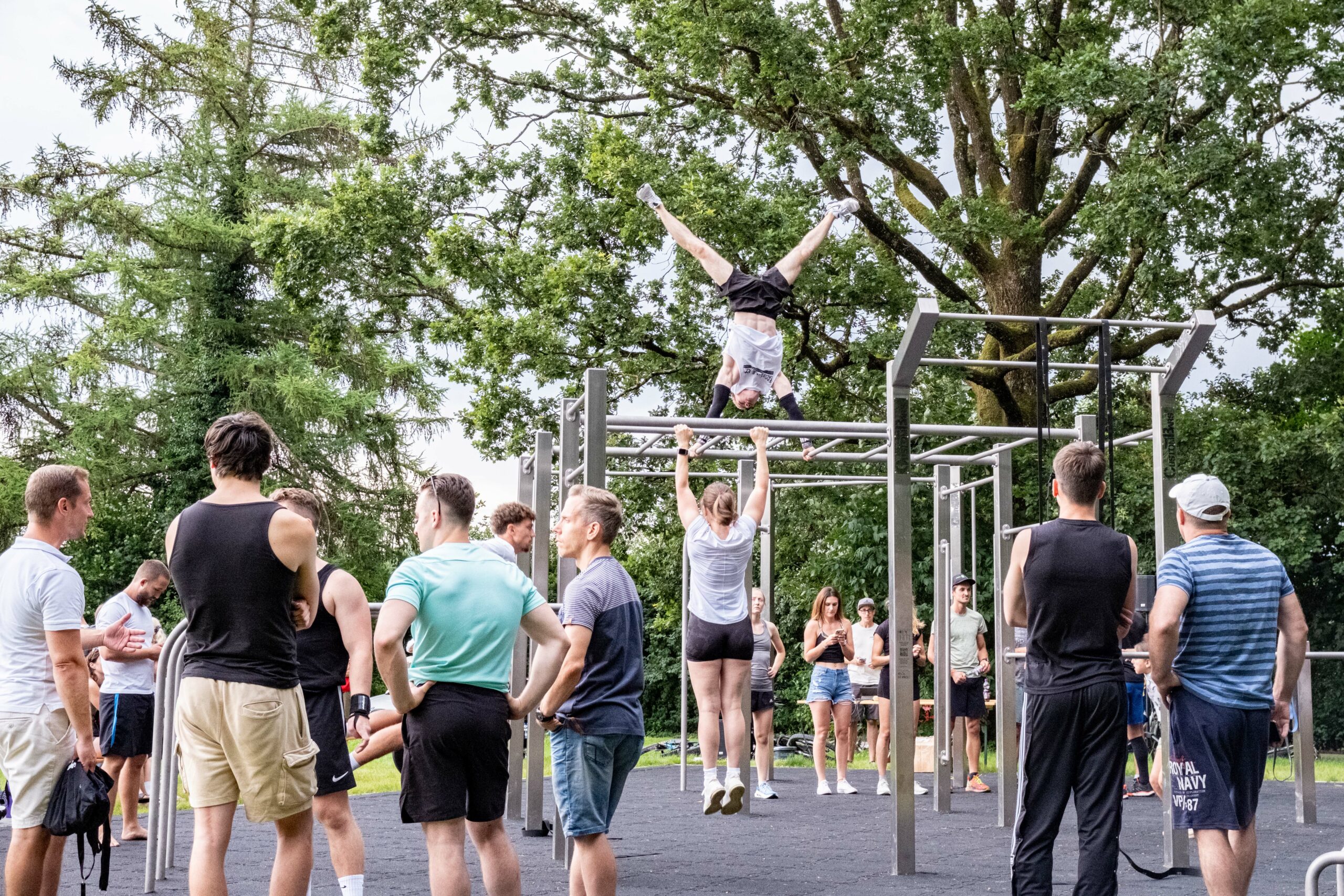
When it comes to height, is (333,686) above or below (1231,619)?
below

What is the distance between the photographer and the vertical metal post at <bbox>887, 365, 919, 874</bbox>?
21.3 feet

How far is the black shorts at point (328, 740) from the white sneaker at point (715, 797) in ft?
7.23

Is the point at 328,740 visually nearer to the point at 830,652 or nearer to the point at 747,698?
the point at 747,698

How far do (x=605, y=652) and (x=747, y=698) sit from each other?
428 cm

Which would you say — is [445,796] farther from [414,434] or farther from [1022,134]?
[414,434]

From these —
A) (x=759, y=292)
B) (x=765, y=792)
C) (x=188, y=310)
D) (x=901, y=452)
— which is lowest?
(x=765, y=792)

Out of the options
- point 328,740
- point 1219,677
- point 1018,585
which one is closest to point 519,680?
point 328,740

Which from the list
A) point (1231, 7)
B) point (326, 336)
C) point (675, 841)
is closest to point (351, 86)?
point (326, 336)

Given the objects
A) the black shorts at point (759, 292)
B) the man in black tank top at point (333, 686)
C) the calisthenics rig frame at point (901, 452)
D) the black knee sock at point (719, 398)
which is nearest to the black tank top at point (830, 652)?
the calisthenics rig frame at point (901, 452)

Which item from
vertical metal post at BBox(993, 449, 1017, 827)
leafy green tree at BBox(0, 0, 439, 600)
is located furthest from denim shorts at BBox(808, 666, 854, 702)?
leafy green tree at BBox(0, 0, 439, 600)

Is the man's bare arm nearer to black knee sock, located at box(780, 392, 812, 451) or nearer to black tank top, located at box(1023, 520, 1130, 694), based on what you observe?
black tank top, located at box(1023, 520, 1130, 694)

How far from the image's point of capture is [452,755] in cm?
395

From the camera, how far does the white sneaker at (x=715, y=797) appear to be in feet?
21.1

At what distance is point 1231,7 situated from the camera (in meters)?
13.1
